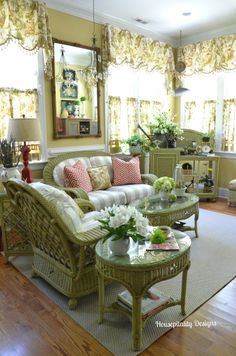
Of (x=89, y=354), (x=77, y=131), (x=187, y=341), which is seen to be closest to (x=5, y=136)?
(x=77, y=131)

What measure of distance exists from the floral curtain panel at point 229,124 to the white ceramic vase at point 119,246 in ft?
13.8

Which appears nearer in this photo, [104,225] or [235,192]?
[104,225]

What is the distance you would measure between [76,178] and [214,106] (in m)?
3.35

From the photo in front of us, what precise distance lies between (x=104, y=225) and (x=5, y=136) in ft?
7.50

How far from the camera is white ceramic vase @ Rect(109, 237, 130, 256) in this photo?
5.80ft

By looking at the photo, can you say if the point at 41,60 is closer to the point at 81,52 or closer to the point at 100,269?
the point at 81,52

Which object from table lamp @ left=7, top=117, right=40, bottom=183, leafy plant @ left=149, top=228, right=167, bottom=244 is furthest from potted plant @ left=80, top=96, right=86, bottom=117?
leafy plant @ left=149, top=228, right=167, bottom=244

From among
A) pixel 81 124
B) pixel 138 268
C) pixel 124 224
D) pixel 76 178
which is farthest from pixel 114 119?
pixel 138 268

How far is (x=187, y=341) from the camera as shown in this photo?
1.85m

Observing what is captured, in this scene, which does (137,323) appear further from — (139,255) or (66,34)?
(66,34)

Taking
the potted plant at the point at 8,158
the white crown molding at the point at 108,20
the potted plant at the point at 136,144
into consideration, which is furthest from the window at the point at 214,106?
the potted plant at the point at 8,158

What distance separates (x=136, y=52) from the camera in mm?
4902

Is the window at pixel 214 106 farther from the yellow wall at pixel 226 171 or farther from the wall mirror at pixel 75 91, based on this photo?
the wall mirror at pixel 75 91

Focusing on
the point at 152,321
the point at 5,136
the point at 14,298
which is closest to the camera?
the point at 152,321
